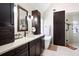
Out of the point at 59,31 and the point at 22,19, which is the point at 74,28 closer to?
the point at 59,31

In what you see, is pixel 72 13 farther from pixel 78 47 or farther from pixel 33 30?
pixel 33 30

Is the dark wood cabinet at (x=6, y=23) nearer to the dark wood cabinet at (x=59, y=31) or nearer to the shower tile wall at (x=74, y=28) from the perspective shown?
the dark wood cabinet at (x=59, y=31)

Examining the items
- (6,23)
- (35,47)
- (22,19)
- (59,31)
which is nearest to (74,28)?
(59,31)

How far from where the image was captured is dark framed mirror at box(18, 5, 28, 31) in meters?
2.62

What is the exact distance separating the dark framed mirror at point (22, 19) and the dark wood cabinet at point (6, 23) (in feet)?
1.64

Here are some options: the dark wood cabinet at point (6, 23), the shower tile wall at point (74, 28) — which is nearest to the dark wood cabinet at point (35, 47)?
the dark wood cabinet at point (6, 23)

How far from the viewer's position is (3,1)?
1.80 meters

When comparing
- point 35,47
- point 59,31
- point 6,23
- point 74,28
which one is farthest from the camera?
point 59,31

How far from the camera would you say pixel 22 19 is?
274 centimetres

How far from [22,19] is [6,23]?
83 cm

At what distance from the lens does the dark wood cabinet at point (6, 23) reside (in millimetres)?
1809

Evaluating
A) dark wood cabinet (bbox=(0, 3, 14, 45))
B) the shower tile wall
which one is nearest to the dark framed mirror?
dark wood cabinet (bbox=(0, 3, 14, 45))

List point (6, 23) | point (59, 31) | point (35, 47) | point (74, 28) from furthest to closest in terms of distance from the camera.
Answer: point (59, 31)
point (35, 47)
point (74, 28)
point (6, 23)

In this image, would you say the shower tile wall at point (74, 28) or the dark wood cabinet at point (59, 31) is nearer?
the shower tile wall at point (74, 28)
